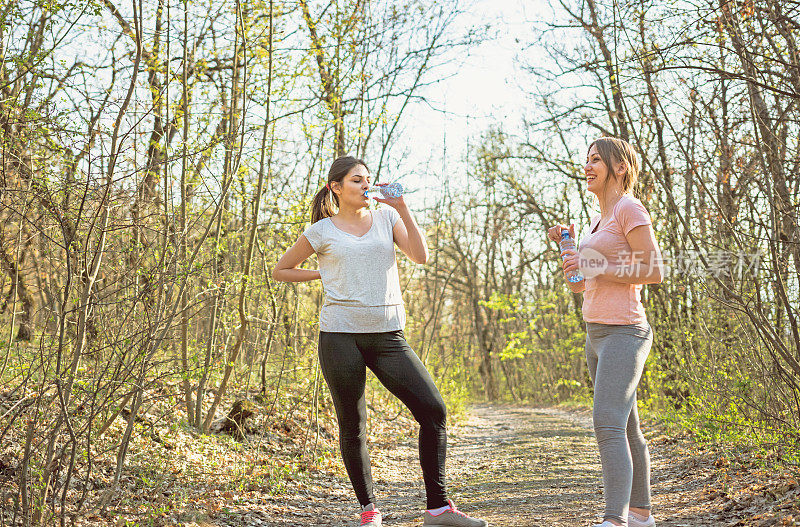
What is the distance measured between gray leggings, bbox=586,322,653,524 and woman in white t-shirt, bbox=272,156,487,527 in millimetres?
795

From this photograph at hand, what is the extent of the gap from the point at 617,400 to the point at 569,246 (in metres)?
0.77

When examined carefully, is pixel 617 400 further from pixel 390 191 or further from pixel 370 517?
pixel 390 191

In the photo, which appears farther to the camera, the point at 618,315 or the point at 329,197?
the point at 329,197

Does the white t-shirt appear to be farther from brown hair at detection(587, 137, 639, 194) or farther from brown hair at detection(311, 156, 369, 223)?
brown hair at detection(587, 137, 639, 194)

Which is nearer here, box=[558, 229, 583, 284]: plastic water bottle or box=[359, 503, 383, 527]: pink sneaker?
box=[558, 229, 583, 284]: plastic water bottle

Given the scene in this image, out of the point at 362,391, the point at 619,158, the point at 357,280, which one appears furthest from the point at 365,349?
the point at 619,158

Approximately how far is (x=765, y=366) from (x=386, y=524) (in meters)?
3.21

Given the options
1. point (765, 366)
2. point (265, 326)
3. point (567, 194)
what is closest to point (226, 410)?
point (265, 326)

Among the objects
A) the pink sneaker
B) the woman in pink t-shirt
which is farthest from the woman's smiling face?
the pink sneaker

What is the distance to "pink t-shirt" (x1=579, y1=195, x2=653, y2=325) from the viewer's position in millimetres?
3035

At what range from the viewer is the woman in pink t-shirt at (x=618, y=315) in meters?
2.96

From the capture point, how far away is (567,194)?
18.9 metres

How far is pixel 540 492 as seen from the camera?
489cm

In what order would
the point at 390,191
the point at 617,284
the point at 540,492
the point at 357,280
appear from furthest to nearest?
1. the point at 540,492
2. the point at 390,191
3. the point at 357,280
4. the point at 617,284
